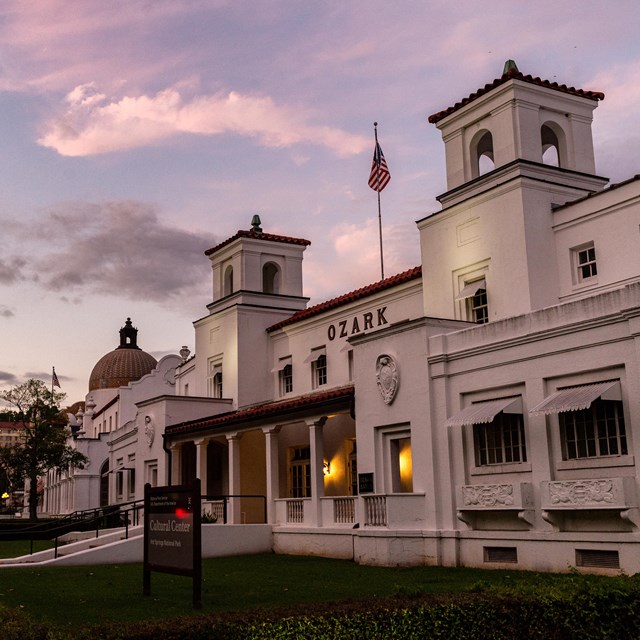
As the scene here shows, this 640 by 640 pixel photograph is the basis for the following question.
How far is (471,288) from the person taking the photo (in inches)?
982

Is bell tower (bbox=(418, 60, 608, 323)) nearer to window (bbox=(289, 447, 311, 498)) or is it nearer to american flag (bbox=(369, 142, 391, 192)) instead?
american flag (bbox=(369, 142, 391, 192))

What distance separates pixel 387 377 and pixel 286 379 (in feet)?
40.9

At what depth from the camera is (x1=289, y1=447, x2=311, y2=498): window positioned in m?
31.5

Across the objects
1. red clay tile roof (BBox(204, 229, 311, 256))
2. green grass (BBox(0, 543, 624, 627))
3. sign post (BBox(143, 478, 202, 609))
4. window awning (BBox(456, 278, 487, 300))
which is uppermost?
red clay tile roof (BBox(204, 229, 311, 256))

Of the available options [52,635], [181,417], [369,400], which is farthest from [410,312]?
[52,635]

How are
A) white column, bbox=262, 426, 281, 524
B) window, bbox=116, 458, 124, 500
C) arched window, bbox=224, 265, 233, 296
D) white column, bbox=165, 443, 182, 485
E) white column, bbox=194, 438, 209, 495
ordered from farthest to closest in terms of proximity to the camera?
window, bbox=116, 458, 124, 500 → arched window, bbox=224, 265, 233, 296 → white column, bbox=165, 443, 182, 485 → white column, bbox=194, 438, 209, 495 → white column, bbox=262, 426, 281, 524

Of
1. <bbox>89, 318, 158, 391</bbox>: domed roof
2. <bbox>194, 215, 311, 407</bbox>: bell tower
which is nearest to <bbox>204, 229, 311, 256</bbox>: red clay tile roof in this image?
<bbox>194, 215, 311, 407</bbox>: bell tower

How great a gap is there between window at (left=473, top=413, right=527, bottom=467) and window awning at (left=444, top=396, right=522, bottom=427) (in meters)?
0.34

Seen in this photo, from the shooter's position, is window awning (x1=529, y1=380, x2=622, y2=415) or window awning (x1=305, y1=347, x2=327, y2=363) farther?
window awning (x1=305, y1=347, x2=327, y2=363)

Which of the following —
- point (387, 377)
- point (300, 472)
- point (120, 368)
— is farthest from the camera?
point (120, 368)

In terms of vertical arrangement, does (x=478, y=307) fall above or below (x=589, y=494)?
above

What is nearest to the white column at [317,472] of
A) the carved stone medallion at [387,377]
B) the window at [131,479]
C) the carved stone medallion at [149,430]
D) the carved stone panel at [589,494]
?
the carved stone medallion at [387,377]

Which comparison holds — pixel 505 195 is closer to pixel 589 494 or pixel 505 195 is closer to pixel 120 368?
pixel 589 494

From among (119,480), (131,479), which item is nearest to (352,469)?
(131,479)
